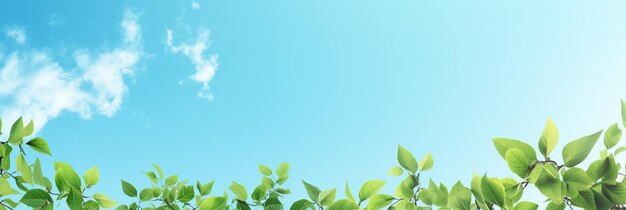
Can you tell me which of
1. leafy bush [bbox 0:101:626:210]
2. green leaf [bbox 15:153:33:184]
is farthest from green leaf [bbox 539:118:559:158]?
green leaf [bbox 15:153:33:184]

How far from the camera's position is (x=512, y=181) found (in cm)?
187

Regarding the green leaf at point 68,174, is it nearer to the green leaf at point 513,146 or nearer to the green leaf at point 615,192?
the green leaf at point 513,146

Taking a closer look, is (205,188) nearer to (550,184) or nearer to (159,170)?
(159,170)

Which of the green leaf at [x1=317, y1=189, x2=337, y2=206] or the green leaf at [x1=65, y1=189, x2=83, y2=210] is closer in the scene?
the green leaf at [x1=65, y1=189, x2=83, y2=210]

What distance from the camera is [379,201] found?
2223mm

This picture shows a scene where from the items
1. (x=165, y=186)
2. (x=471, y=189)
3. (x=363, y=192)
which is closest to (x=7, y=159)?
(x=165, y=186)

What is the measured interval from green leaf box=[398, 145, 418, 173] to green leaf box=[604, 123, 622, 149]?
2.50ft

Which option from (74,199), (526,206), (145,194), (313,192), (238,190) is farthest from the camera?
(145,194)

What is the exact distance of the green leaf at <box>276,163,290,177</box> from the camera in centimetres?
302

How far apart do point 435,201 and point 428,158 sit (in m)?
0.20

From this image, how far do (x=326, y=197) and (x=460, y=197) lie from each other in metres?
0.76

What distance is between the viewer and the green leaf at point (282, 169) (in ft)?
9.90

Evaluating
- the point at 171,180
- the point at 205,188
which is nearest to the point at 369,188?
the point at 205,188

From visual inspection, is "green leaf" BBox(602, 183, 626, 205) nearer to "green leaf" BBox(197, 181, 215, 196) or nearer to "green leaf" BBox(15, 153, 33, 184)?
"green leaf" BBox(197, 181, 215, 196)
